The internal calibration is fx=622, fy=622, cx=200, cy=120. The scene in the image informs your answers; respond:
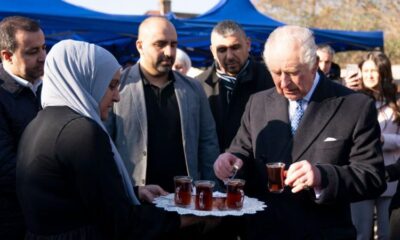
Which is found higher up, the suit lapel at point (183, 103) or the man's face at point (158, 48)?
the man's face at point (158, 48)

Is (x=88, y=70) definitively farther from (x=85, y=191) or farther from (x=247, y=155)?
(x=247, y=155)

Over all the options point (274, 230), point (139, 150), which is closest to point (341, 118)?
point (274, 230)

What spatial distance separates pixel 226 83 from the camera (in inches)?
193

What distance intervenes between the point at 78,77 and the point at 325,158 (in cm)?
118

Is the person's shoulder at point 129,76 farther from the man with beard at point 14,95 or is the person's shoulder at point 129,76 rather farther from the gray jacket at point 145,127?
the man with beard at point 14,95

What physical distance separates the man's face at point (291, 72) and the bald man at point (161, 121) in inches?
51.4

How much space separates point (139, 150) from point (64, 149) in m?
1.61

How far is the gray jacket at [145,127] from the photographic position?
4.04 metres

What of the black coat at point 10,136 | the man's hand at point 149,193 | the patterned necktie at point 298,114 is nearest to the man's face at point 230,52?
the black coat at point 10,136

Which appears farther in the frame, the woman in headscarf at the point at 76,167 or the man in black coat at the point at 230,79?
the man in black coat at the point at 230,79

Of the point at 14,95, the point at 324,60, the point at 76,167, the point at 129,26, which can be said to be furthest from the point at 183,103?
the point at 129,26

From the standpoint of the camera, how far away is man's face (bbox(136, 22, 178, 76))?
425 cm

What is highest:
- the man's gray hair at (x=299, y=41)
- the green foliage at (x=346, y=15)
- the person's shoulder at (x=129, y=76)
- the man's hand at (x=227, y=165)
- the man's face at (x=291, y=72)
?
the green foliage at (x=346, y=15)

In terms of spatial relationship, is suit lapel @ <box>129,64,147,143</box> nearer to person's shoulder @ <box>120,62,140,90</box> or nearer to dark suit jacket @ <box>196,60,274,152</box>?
person's shoulder @ <box>120,62,140,90</box>
